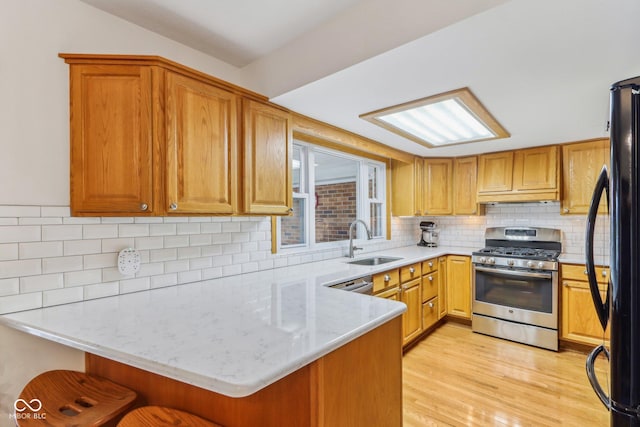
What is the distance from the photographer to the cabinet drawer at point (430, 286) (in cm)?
341

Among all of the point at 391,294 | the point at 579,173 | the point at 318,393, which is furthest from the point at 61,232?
the point at 579,173

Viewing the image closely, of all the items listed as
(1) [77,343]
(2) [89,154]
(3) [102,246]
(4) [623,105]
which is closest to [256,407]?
(1) [77,343]

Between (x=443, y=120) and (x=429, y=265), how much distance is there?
1.63 meters

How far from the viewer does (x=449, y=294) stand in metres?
3.85

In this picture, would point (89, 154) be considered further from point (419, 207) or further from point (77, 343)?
point (419, 207)

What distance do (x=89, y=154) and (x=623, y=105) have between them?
2.17m

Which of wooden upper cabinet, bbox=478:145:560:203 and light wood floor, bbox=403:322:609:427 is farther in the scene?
wooden upper cabinet, bbox=478:145:560:203

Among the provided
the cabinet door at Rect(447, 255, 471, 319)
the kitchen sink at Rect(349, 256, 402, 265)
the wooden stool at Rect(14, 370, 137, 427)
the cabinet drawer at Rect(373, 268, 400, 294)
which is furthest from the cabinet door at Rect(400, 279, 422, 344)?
the wooden stool at Rect(14, 370, 137, 427)

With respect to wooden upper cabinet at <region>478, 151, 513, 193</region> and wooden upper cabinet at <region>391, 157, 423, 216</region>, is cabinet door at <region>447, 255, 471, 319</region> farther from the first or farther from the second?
wooden upper cabinet at <region>478, 151, 513, 193</region>

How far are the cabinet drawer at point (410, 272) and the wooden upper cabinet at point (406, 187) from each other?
1.01m

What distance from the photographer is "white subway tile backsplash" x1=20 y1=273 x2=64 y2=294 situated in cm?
144

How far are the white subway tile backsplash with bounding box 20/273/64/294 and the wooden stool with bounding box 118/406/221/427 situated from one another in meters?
0.83

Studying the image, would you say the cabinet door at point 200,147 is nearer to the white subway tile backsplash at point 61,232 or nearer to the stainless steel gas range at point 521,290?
the white subway tile backsplash at point 61,232

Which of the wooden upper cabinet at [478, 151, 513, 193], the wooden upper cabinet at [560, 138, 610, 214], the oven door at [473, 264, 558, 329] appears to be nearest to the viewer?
the oven door at [473, 264, 558, 329]
